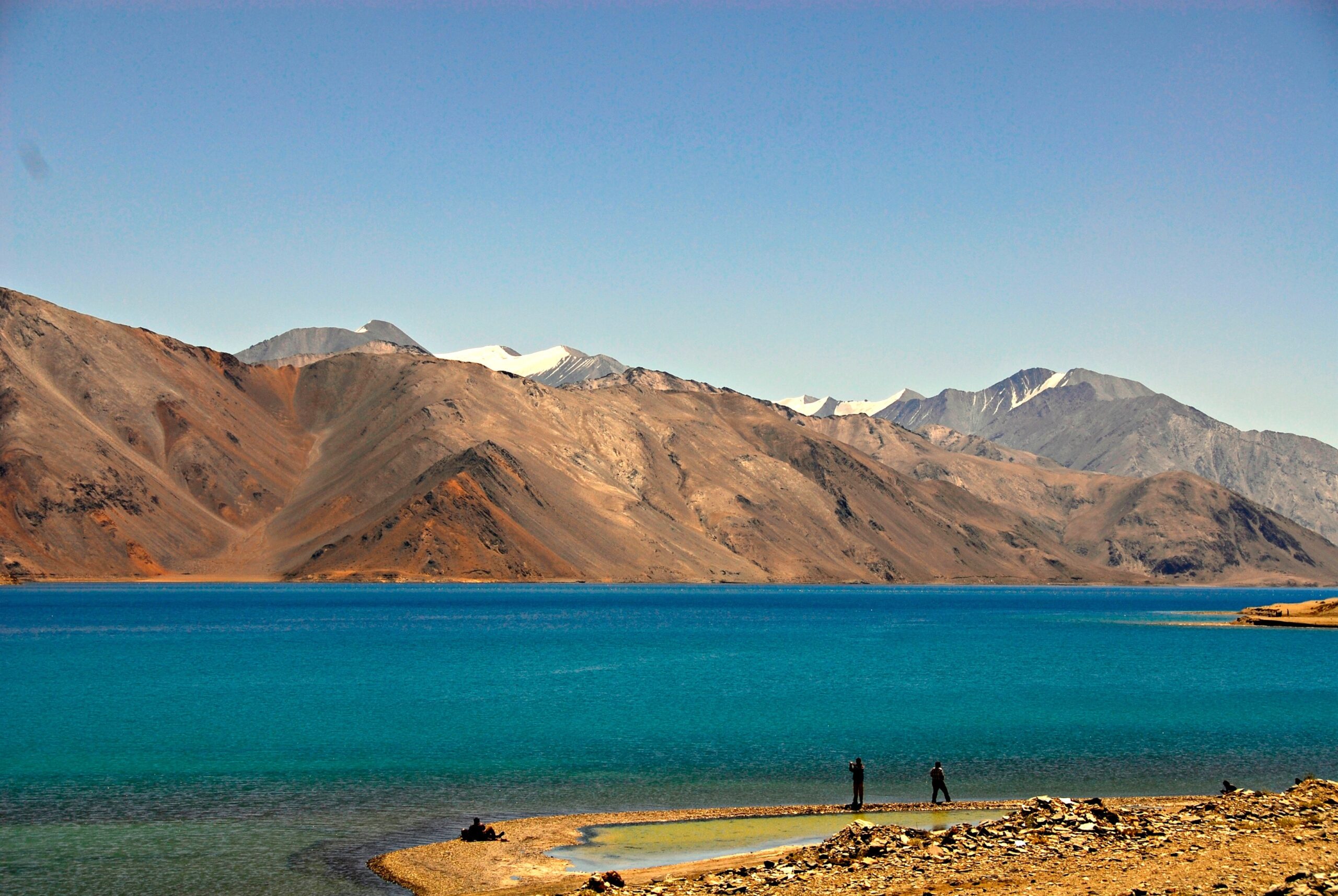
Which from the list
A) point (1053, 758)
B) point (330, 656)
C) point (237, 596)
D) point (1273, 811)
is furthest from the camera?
point (237, 596)

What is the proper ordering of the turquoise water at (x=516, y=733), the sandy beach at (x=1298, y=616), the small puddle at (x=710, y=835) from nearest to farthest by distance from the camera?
the small puddle at (x=710, y=835), the turquoise water at (x=516, y=733), the sandy beach at (x=1298, y=616)

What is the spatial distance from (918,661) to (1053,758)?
1956 inches

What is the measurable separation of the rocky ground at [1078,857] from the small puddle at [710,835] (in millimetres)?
3934

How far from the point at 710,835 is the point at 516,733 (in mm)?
22625

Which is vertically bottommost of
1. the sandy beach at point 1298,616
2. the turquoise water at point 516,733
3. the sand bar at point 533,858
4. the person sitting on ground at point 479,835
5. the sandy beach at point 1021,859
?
the sandy beach at point 1298,616

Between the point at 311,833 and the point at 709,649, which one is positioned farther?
the point at 709,649

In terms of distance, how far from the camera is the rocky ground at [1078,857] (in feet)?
81.9

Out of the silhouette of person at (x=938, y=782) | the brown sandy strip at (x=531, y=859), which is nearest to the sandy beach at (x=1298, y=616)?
the silhouette of person at (x=938, y=782)

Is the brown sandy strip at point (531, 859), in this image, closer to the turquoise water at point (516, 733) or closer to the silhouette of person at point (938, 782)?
the silhouette of person at point (938, 782)

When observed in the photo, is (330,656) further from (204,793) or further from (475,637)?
(204,793)

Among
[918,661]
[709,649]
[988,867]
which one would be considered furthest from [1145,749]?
[709,649]

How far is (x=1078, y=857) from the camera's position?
27.8 metres

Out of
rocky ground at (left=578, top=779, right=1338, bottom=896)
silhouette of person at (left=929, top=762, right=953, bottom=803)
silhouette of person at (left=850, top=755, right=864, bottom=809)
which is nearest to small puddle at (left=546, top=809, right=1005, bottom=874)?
silhouette of person at (left=850, top=755, right=864, bottom=809)

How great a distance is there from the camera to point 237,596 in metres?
199
